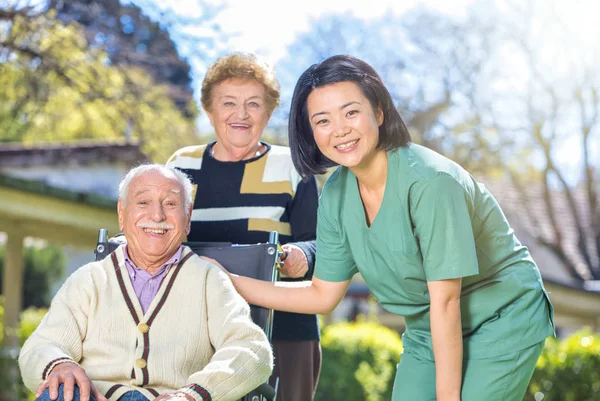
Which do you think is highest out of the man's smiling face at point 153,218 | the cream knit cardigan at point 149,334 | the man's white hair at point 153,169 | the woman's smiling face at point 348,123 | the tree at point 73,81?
the tree at point 73,81

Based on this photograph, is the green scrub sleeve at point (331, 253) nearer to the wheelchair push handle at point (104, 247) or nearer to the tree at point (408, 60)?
the wheelchair push handle at point (104, 247)

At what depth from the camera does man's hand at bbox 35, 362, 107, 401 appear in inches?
96.0

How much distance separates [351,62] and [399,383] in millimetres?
1018

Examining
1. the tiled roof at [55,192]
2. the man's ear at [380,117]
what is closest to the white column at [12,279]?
the tiled roof at [55,192]

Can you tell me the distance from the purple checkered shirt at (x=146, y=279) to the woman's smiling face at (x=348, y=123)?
72 centimetres

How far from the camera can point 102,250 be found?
3.10 meters

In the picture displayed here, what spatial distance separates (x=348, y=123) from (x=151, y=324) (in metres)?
0.92

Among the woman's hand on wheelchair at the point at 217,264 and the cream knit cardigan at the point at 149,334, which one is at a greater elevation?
the woman's hand on wheelchair at the point at 217,264

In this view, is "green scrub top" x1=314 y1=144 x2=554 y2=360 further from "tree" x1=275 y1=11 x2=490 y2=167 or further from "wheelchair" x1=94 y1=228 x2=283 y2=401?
"tree" x1=275 y1=11 x2=490 y2=167

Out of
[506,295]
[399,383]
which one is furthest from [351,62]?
[399,383]

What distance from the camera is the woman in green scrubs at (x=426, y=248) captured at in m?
2.39

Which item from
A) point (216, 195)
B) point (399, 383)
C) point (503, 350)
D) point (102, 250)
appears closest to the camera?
point (503, 350)

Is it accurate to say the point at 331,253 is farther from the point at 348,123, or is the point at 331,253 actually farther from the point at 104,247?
the point at 104,247

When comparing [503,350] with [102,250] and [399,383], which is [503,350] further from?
[102,250]
